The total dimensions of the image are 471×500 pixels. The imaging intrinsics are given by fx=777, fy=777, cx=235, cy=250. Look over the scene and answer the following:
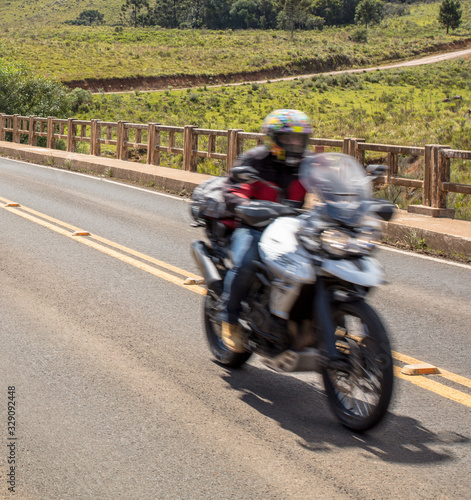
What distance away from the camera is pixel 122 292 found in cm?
732

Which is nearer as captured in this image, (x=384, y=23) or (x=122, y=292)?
(x=122, y=292)

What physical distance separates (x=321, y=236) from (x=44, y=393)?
2.01m

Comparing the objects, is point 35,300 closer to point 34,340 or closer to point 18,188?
point 34,340

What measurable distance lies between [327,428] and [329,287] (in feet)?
2.61

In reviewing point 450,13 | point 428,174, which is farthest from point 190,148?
point 450,13

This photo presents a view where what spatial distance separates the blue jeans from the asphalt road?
54cm

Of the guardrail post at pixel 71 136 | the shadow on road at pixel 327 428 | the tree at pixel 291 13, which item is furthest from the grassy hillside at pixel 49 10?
the shadow on road at pixel 327 428

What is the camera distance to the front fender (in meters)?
3.82

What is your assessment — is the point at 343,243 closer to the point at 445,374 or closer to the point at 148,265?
the point at 445,374

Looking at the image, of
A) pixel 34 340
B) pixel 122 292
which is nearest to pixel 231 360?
pixel 34 340

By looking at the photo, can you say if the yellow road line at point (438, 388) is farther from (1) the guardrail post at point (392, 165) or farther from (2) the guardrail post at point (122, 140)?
(2) the guardrail post at point (122, 140)

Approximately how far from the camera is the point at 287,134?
Answer: 183 inches

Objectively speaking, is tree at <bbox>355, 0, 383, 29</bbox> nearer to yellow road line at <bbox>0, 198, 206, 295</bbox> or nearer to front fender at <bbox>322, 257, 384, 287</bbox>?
yellow road line at <bbox>0, 198, 206, 295</bbox>

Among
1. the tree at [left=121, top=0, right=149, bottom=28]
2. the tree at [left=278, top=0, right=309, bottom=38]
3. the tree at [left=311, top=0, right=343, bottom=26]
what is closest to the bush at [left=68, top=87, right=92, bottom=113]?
the tree at [left=278, top=0, right=309, bottom=38]
